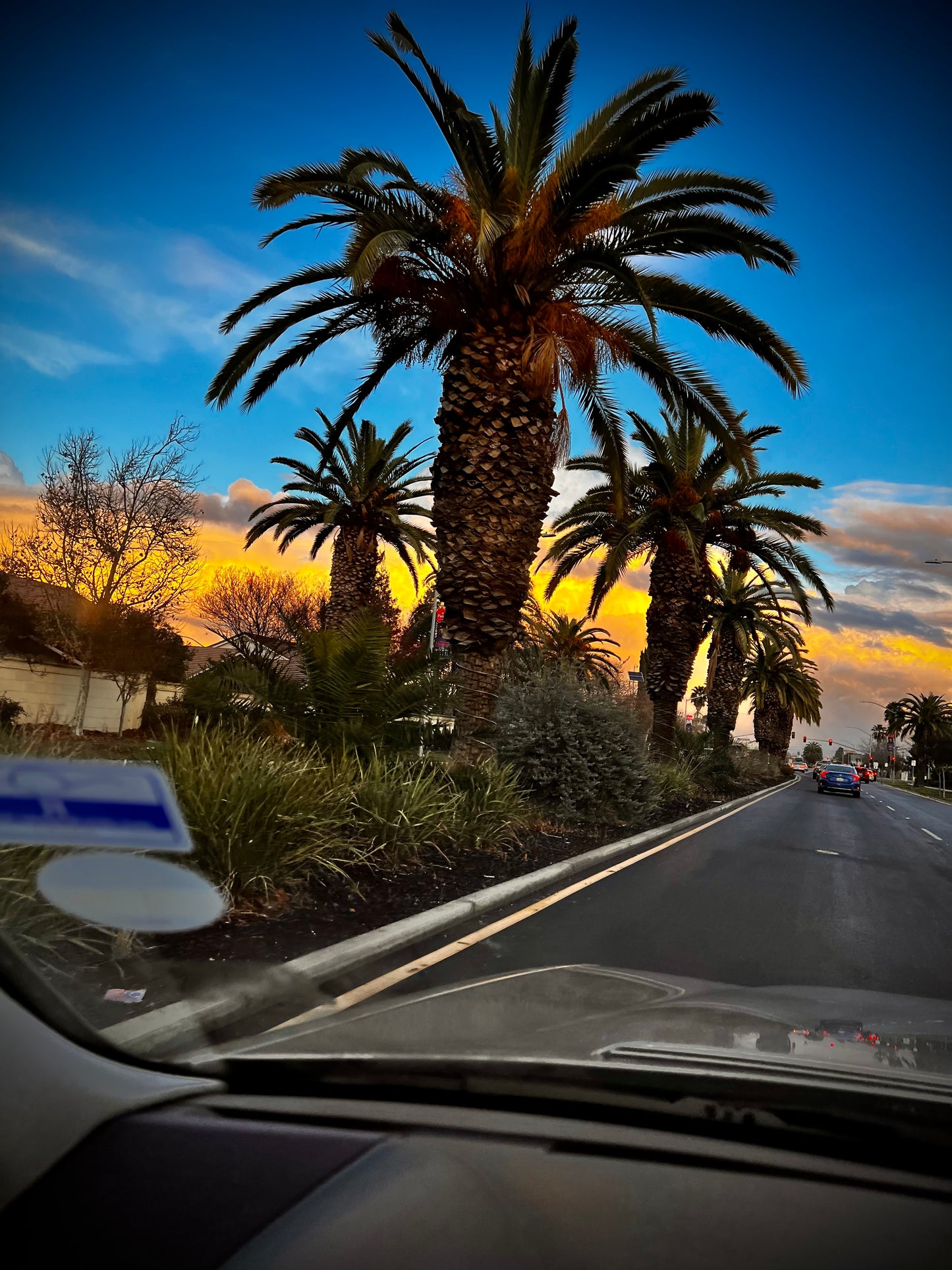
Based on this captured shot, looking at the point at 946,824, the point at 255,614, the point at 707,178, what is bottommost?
the point at 946,824

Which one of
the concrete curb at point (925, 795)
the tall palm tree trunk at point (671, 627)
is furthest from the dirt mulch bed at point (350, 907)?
the concrete curb at point (925, 795)

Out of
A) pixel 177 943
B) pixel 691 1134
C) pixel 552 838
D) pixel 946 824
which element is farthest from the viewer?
pixel 946 824

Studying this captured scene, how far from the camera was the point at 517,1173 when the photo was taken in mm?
1638

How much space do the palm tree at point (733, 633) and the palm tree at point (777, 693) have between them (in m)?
1.28

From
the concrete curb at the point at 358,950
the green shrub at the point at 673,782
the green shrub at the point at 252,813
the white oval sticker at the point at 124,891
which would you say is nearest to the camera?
the white oval sticker at the point at 124,891

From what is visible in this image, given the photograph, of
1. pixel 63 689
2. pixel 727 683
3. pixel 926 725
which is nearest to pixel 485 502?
pixel 63 689

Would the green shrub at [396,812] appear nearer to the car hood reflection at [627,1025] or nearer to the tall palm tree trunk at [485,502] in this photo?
the tall palm tree trunk at [485,502]

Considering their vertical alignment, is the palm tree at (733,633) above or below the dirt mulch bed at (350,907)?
above

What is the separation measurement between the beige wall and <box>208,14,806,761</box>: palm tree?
723 inches

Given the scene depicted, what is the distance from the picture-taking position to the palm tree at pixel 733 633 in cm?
3350

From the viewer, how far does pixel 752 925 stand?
23.1 feet

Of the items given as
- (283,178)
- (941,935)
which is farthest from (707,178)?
(941,935)

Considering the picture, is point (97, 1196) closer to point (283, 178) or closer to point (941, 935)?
point (941, 935)

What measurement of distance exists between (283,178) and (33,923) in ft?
35.0
